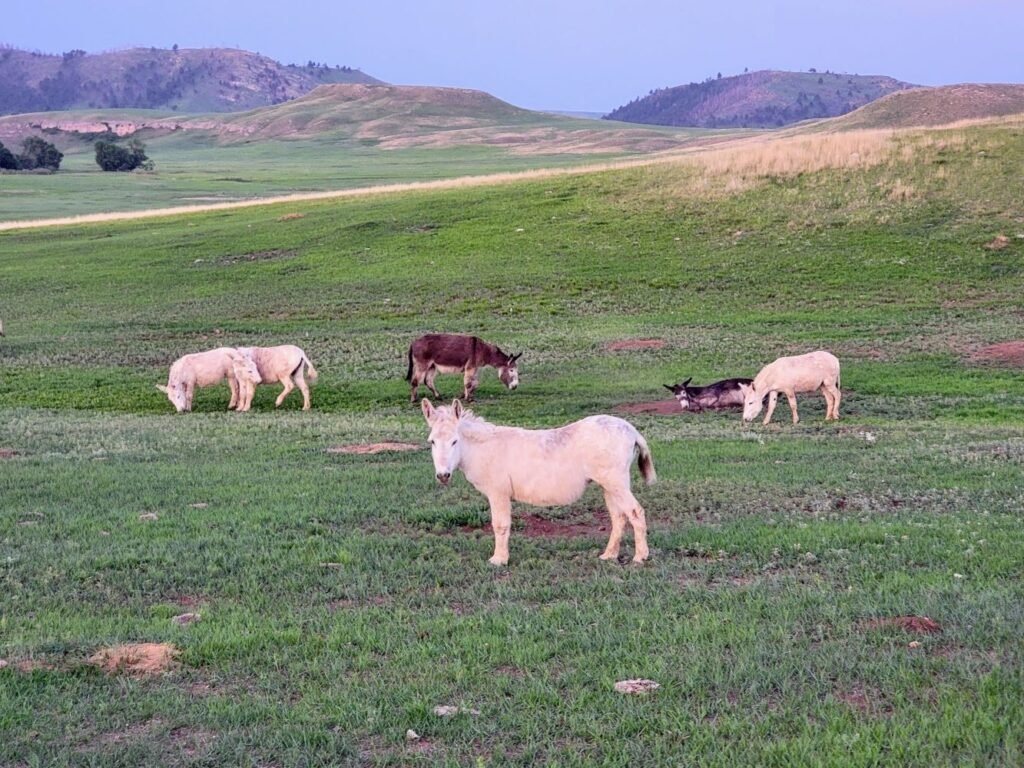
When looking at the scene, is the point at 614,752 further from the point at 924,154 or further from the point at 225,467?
the point at 924,154

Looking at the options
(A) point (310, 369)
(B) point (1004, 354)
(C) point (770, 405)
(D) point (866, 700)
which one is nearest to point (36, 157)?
(A) point (310, 369)

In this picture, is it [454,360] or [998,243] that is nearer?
[454,360]

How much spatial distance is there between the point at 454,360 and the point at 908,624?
53.9ft

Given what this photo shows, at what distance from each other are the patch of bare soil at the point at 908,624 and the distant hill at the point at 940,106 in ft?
362

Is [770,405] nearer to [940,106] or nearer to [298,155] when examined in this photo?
[940,106]

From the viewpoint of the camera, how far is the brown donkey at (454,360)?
75.4ft

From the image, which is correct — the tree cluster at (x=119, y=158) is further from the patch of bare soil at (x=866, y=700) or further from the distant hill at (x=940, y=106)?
the patch of bare soil at (x=866, y=700)

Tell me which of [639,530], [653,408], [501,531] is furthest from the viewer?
[653,408]

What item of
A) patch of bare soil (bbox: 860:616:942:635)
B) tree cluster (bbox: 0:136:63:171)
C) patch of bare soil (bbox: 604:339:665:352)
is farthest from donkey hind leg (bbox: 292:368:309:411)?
tree cluster (bbox: 0:136:63:171)

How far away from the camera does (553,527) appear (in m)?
11.5

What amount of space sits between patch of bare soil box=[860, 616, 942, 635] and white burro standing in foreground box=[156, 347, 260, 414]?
16.2m

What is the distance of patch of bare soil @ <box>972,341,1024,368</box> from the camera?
24266mm

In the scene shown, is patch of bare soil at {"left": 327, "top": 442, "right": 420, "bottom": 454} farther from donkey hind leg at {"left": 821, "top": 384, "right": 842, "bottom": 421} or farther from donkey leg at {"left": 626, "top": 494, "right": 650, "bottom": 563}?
donkey hind leg at {"left": 821, "top": 384, "right": 842, "bottom": 421}

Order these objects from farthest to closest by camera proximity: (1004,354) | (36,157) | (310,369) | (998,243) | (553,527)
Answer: (36,157), (998,243), (1004,354), (310,369), (553,527)
